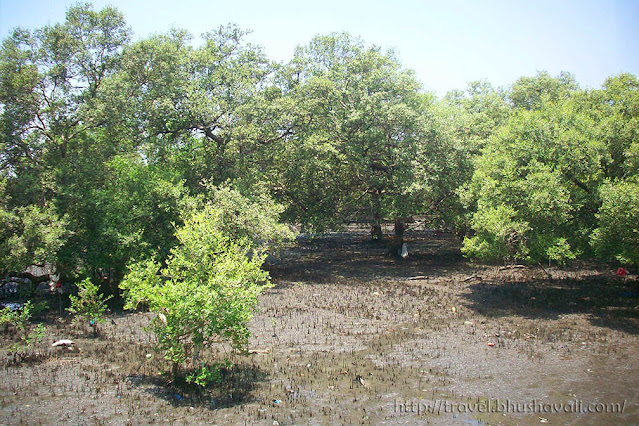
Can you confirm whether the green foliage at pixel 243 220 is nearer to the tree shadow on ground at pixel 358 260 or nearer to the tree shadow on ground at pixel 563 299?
the tree shadow on ground at pixel 358 260

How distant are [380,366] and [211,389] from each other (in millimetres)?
4181

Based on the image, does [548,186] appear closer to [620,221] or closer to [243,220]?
[620,221]

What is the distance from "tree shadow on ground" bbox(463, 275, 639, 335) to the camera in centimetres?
1623

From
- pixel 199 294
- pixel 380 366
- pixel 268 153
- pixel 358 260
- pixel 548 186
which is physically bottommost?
pixel 380 366

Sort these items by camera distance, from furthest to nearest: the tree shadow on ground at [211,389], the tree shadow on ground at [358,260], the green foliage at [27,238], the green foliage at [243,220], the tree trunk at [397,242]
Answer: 1. the tree trunk at [397,242]
2. the tree shadow on ground at [358,260]
3. the green foliage at [243,220]
4. the green foliage at [27,238]
5. the tree shadow on ground at [211,389]

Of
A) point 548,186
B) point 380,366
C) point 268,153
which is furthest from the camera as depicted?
point 268,153

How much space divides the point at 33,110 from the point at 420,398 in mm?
17442

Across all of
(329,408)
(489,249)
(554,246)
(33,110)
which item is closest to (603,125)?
(554,246)

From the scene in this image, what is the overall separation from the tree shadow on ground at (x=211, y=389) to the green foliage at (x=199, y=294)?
606mm

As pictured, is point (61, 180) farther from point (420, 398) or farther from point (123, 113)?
point (420, 398)

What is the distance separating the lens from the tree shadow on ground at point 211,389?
10.2 meters

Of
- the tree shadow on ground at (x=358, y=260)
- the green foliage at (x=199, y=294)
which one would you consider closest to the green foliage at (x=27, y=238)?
the green foliage at (x=199, y=294)

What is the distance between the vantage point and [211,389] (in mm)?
10844

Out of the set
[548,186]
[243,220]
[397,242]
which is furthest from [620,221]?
[397,242]
